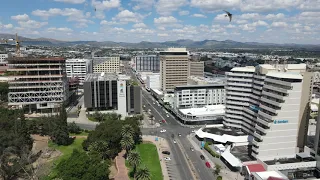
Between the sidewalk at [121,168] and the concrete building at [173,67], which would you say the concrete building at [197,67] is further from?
the sidewalk at [121,168]

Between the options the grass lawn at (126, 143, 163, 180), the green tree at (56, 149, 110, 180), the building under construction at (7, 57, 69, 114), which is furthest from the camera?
the building under construction at (7, 57, 69, 114)

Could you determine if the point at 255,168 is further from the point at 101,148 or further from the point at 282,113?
the point at 101,148

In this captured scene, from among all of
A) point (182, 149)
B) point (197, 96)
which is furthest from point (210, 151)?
point (197, 96)

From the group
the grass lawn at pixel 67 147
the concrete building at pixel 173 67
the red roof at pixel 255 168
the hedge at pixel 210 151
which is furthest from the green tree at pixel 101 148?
the concrete building at pixel 173 67

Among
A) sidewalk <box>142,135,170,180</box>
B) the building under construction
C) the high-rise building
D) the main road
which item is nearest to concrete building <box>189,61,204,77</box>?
the main road

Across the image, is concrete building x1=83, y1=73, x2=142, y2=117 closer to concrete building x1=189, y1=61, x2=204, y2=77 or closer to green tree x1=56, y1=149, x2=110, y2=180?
green tree x1=56, y1=149, x2=110, y2=180

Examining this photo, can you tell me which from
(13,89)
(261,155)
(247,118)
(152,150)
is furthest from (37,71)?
(261,155)
